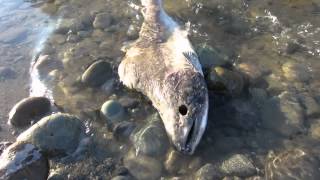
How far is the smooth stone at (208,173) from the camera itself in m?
5.40

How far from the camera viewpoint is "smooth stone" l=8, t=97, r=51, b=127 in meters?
6.48

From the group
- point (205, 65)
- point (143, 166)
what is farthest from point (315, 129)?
point (143, 166)

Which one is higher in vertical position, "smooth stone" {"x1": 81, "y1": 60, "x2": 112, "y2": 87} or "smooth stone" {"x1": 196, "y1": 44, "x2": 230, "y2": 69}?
"smooth stone" {"x1": 196, "y1": 44, "x2": 230, "y2": 69}

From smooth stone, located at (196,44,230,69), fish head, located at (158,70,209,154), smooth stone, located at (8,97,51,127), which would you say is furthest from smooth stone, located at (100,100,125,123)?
smooth stone, located at (196,44,230,69)

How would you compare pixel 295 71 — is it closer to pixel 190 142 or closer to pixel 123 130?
pixel 190 142

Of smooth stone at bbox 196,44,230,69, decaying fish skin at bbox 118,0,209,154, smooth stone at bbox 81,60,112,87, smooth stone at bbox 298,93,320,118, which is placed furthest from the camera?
smooth stone at bbox 81,60,112,87

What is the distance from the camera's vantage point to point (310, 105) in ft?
20.5

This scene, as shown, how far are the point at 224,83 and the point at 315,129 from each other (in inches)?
51.7

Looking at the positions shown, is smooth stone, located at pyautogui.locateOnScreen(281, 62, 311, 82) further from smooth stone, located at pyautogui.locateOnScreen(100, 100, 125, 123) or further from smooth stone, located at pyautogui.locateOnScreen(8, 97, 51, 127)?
smooth stone, located at pyautogui.locateOnScreen(8, 97, 51, 127)

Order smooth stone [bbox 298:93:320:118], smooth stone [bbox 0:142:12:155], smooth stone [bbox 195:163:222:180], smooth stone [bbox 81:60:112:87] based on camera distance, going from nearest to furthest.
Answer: smooth stone [bbox 195:163:222:180]
smooth stone [bbox 0:142:12:155]
smooth stone [bbox 298:93:320:118]
smooth stone [bbox 81:60:112:87]

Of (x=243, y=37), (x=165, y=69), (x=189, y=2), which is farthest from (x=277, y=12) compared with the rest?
(x=165, y=69)

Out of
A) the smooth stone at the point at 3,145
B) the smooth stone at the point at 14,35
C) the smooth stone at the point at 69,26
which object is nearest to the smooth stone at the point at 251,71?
the smooth stone at the point at 69,26

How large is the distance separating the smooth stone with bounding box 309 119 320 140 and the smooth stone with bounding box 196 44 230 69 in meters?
1.66

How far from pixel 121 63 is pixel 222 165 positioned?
240 centimetres
